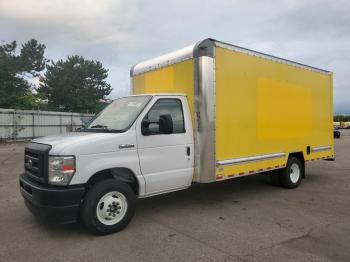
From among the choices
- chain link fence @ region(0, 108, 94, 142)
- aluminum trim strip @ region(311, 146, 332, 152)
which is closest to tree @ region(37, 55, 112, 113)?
chain link fence @ region(0, 108, 94, 142)

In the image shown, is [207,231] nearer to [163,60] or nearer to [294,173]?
[163,60]

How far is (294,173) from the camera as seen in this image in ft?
29.7

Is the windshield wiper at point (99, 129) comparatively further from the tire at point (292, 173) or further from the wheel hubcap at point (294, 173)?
the wheel hubcap at point (294, 173)

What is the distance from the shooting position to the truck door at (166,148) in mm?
5926

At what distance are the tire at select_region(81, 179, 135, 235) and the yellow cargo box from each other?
1.60m

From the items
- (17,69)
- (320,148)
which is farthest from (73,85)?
(320,148)

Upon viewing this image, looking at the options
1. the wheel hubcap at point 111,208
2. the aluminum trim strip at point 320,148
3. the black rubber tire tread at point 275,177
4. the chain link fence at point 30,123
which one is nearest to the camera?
the wheel hubcap at point 111,208

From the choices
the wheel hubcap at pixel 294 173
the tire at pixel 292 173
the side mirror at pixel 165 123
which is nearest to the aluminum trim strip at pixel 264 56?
the side mirror at pixel 165 123

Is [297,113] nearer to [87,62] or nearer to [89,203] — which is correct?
[89,203]

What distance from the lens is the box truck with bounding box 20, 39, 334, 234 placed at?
17.0 feet

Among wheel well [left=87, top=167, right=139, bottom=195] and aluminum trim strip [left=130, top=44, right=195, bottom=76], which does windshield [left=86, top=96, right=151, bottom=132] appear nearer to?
wheel well [left=87, top=167, right=139, bottom=195]

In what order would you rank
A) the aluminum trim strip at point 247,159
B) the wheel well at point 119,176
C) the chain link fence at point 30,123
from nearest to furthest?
the wheel well at point 119,176, the aluminum trim strip at point 247,159, the chain link fence at point 30,123

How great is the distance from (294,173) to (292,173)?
8 cm

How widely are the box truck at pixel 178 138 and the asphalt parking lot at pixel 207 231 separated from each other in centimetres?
44
